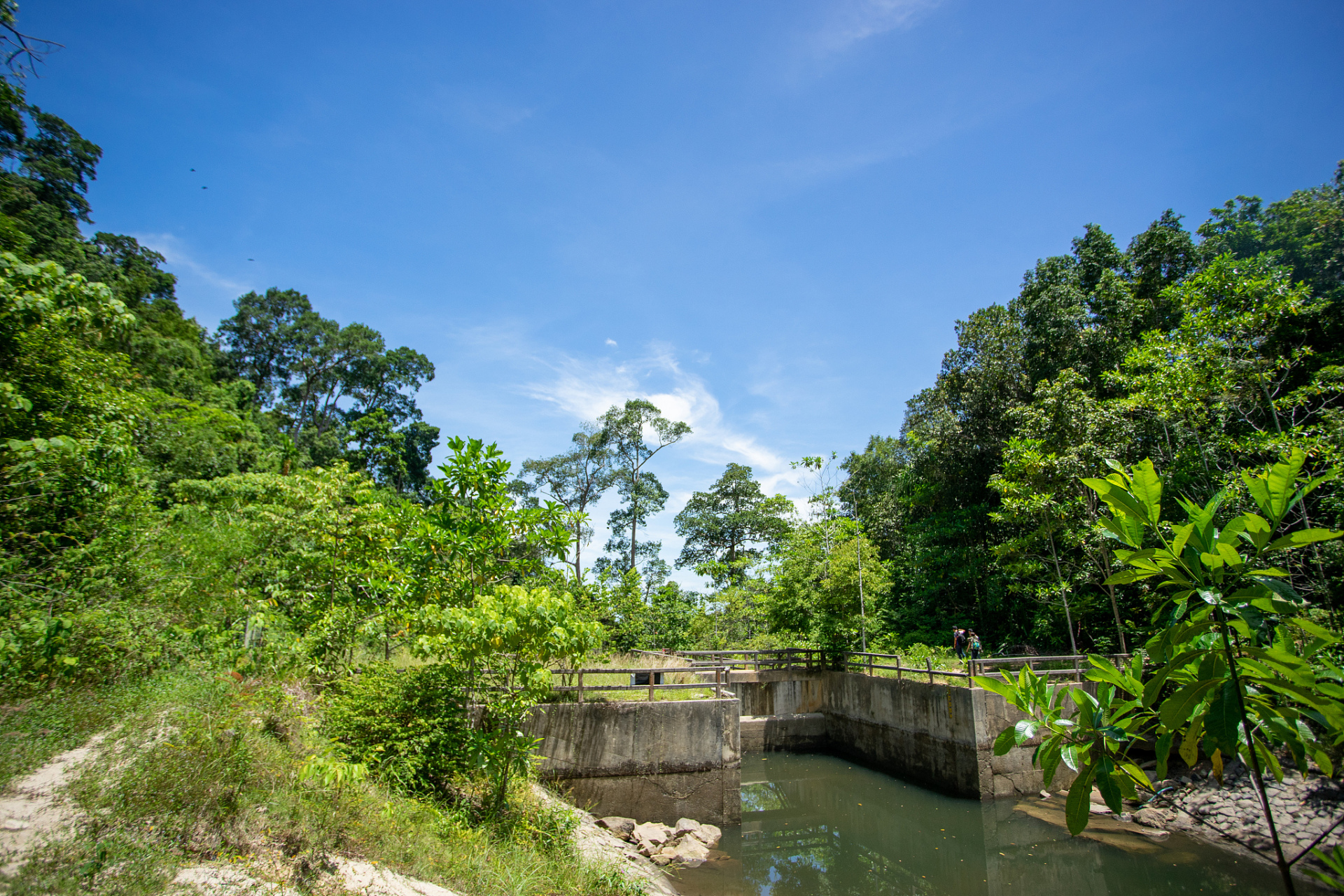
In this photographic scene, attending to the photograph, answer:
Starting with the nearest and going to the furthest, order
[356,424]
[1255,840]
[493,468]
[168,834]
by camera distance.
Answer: [168,834]
[493,468]
[1255,840]
[356,424]

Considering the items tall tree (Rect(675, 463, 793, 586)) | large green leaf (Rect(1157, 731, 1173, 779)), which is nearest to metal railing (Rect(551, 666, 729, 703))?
large green leaf (Rect(1157, 731, 1173, 779))

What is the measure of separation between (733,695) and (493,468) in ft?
23.8

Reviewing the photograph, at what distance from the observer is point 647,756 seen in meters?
11.3

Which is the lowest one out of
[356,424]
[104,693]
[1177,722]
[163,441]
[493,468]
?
[104,693]

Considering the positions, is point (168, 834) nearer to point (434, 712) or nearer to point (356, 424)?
point (434, 712)

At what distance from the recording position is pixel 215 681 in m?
7.07

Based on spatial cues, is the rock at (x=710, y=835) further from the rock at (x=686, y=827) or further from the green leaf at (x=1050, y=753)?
the green leaf at (x=1050, y=753)

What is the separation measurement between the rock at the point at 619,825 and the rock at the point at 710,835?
119 centimetres

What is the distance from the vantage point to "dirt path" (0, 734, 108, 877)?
14.1ft

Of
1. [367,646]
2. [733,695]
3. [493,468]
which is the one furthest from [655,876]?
→ [493,468]

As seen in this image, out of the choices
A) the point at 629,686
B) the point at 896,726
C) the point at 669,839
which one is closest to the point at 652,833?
the point at 669,839

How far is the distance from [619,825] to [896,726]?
28.6 feet

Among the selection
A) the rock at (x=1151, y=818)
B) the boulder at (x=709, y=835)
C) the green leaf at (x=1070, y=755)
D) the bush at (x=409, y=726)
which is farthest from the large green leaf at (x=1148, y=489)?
the rock at (x=1151, y=818)

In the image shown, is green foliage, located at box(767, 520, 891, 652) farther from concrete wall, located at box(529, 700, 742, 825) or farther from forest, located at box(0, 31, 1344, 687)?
concrete wall, located at box(529, 700, 742, 825)
